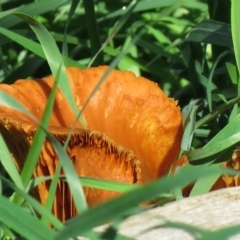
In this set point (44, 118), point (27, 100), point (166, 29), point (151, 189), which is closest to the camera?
point (151, 189)

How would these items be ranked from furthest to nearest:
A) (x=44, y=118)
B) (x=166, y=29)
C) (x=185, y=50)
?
(x=166, y=29) → (x=185, y=50) → (x=44, y=118)

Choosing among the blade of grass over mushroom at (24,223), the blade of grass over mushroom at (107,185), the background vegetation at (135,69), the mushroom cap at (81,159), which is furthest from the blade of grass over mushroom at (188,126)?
the blade of grass over mushroom at (24,223)

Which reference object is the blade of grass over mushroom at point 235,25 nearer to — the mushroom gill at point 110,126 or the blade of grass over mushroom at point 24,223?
the mushroom gill at point 110,126

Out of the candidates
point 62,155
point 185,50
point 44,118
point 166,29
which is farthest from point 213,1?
point 62,155

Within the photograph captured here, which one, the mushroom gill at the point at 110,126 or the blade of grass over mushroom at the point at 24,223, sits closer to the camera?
the blade of grass over mushroom at the point at 24,223

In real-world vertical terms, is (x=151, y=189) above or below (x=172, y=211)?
above

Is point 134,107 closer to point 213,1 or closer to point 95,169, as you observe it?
point 95,169
